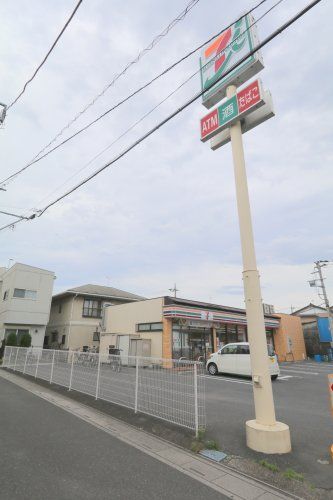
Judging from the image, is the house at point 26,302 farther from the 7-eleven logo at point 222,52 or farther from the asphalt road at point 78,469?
the 7-eleven logo at point 222,52

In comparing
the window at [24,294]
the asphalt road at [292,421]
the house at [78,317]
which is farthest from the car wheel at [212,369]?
the window at [24,294]

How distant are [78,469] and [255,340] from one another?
9.75ft

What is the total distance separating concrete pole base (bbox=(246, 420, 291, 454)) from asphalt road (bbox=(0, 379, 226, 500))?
1232 mm

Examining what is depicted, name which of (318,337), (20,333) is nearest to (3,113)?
(20,333)

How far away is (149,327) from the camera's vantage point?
1938 centimetres

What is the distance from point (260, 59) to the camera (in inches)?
211

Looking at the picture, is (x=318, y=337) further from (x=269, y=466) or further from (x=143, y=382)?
(x=269, y=466)

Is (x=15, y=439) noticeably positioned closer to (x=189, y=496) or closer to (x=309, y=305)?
(x=189, y=496)

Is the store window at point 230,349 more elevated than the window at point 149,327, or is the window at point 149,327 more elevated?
the window at point 149,327

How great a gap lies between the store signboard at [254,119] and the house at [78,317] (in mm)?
21480

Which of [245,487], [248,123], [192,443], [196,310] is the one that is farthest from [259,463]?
[196,310]

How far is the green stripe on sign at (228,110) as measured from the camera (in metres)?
5.42

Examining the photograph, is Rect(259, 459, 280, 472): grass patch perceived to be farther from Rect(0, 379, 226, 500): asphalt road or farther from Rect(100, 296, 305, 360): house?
Rect(100, 296, 305, 360): house

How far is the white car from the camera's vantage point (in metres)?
12.5
